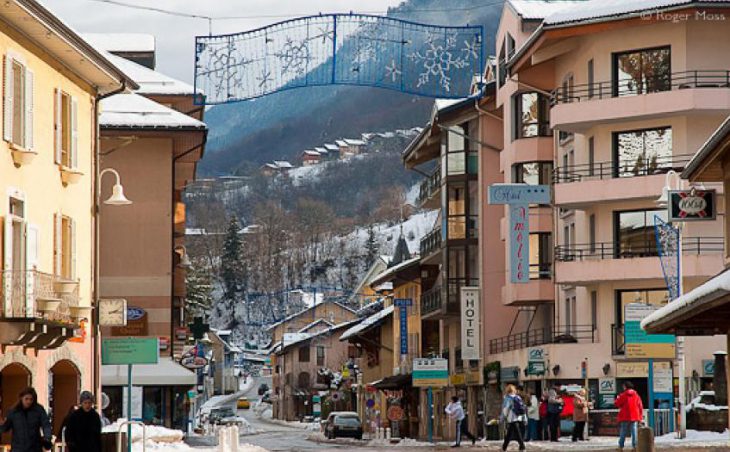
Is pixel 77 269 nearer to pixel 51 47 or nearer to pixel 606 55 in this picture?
pixel 51 47

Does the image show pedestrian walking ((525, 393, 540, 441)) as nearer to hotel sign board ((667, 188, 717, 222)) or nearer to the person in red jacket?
the person in red jacket

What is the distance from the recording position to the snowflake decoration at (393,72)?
145 feet

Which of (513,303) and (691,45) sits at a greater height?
(691,45)

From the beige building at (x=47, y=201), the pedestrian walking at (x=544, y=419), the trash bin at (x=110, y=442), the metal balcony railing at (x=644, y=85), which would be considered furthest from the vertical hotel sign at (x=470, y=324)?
the trash bin at (x=110, y=442)

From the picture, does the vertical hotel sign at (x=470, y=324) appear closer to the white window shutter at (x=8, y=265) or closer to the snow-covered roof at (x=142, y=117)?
the snow-covered roof at (x=142, y=117)

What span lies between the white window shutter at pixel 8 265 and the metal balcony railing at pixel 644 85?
27.5 metres

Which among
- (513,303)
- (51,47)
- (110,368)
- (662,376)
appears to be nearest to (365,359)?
(513,303)

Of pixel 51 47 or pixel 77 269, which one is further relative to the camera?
pixel 77 269

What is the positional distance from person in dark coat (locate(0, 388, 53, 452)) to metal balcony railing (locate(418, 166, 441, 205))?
2164 inches

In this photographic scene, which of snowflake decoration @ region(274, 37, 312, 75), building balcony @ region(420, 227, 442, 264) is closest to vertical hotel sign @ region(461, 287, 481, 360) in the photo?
building balcony @ region(420, 227, 442, 264)

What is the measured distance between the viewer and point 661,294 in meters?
55.2

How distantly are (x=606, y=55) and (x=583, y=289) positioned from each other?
819 centimetres

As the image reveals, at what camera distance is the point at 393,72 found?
44.2m

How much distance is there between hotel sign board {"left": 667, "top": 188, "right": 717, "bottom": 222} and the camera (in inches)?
1410
